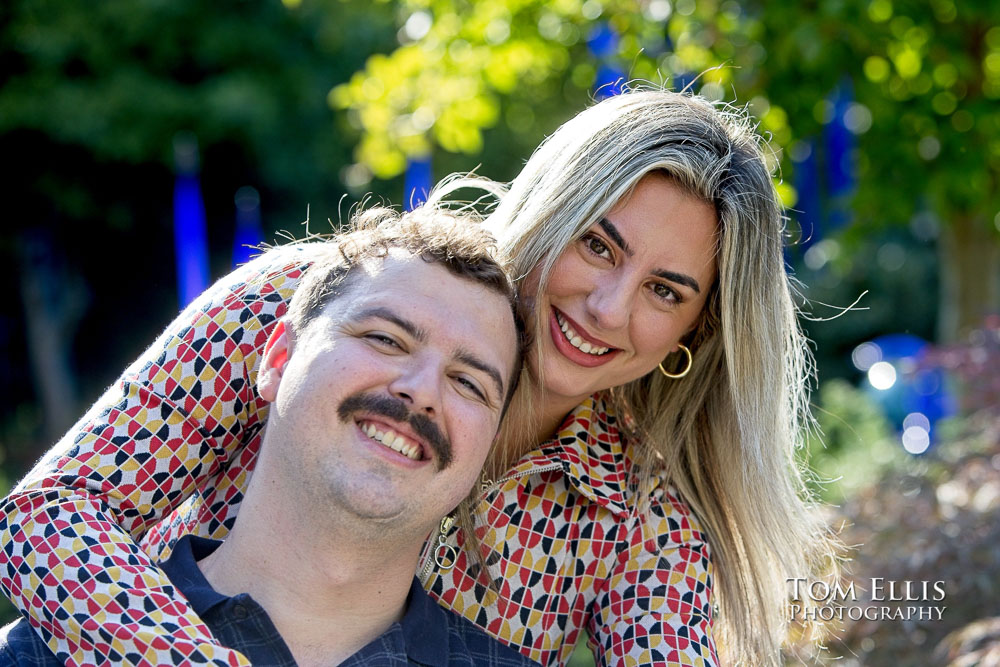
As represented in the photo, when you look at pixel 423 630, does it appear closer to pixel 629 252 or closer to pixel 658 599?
pixel 658 599

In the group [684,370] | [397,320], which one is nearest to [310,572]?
[397,320]

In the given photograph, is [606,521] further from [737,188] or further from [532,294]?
[737,188]

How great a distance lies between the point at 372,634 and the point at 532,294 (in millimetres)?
774

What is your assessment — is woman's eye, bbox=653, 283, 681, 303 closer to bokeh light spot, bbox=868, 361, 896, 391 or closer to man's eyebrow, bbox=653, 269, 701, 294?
man's eyebrow, bbox=653, 269, 701, 294

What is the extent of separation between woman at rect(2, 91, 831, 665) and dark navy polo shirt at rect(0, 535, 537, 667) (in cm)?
10

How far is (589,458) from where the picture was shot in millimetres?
2438

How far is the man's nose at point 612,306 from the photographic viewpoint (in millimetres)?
2297

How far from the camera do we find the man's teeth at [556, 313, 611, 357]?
2.37 meters

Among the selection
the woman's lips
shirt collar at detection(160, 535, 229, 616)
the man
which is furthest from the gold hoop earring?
shirt collar at detection(160, 535, 229, 616)

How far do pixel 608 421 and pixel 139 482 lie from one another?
109 cm

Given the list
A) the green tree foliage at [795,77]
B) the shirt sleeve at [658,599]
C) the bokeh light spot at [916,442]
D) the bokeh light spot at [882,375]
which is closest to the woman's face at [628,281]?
the shirt sleeve at [658,599]

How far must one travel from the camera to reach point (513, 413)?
247 cm

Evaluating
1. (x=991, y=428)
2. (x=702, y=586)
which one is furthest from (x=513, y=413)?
(x=991, y=428)

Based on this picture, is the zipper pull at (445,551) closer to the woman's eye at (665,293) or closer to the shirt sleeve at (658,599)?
the shirt sleeve at (658,599)
